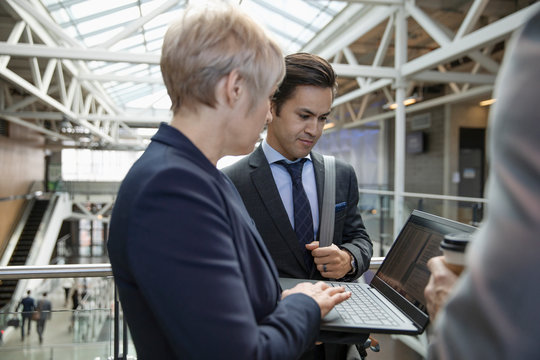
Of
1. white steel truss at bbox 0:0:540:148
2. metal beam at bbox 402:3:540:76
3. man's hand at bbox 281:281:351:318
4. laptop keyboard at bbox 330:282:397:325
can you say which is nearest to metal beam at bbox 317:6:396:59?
white steel truss at bbox 0:0:540:148

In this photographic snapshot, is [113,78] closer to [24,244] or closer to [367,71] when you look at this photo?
[367,71]

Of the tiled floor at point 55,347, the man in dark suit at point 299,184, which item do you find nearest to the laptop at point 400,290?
the man in dark suit at point 299,184

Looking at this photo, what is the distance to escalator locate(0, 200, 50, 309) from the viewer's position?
37.8 ft

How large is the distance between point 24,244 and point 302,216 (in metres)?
14.9

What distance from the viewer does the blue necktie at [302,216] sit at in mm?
1379

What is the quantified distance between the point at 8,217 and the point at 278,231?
1510cm

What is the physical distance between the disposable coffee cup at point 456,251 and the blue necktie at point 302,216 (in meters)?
0.74

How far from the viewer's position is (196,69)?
74cm

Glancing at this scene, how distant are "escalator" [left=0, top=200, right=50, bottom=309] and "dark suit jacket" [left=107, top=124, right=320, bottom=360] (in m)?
13.0

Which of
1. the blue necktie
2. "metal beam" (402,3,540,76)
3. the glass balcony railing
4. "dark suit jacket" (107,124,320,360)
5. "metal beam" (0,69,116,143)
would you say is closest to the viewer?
"dark suit jacket" (107,124,320,360)

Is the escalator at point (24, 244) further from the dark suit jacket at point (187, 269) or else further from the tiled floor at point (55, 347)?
the dark suit jacket at point (187, 269)

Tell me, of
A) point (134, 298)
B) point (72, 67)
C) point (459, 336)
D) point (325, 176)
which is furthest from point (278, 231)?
point (72, 67)

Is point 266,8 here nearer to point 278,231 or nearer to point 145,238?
point 278,231

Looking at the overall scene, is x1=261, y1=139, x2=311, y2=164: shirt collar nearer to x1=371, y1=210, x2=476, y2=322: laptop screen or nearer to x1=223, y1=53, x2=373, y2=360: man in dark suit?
x1=223, y1=53, x2=373, y2=360: man in dark suit
